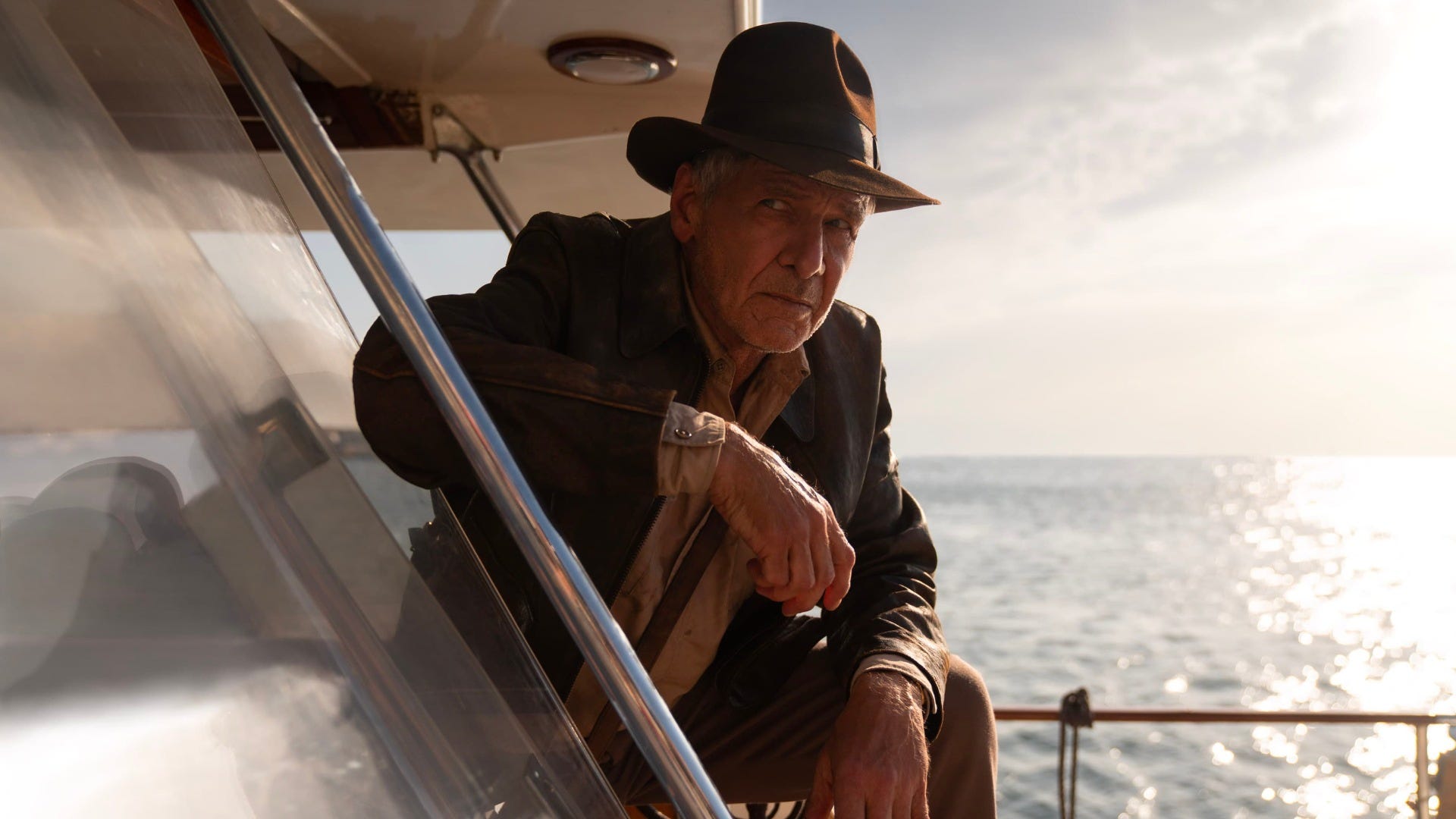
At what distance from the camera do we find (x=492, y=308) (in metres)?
1.52

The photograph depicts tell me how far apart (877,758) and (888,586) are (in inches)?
15.2

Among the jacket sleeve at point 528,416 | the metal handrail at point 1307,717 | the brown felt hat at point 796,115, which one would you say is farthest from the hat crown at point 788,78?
the metal handrail at point 1307,717

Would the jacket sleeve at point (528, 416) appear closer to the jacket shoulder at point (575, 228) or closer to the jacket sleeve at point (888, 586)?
the jacket shoulder at point (575, 228)

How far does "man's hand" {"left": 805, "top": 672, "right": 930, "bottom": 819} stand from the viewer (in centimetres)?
152

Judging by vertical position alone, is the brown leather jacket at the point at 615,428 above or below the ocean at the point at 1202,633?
above

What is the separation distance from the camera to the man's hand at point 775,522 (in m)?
1.36

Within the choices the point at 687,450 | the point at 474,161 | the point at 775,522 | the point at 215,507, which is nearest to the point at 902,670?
the point at 775,522

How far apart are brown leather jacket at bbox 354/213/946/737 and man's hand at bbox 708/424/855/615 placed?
103mm

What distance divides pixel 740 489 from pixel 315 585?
0.56m

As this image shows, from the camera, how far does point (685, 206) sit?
189cm

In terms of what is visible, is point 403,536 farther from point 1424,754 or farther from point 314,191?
point 1424,754

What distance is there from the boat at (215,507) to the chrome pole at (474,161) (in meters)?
1.64

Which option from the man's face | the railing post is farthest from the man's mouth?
the railing post

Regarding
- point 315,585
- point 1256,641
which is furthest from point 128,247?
point 1256,641
